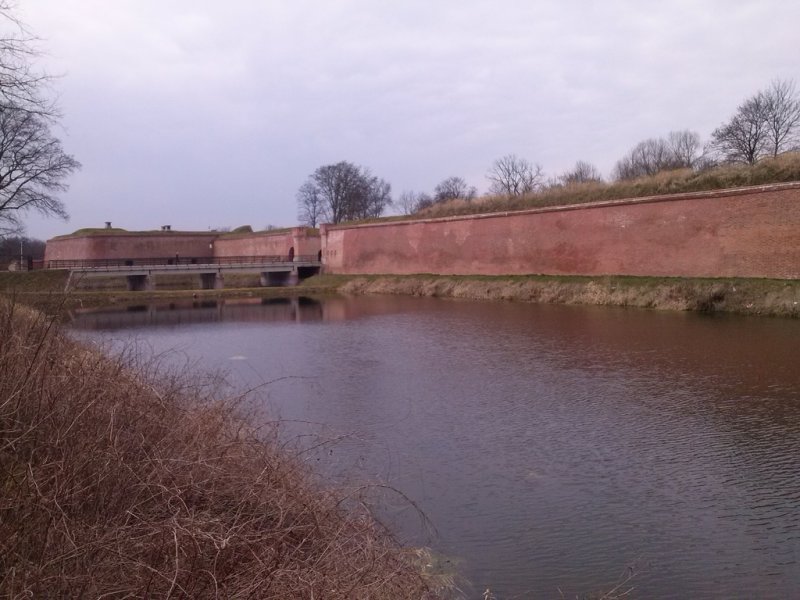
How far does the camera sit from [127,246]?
4219 centimetres

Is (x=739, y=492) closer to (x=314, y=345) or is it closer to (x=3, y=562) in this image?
(x=3, y=562)

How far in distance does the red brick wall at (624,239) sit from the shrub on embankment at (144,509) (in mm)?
16816

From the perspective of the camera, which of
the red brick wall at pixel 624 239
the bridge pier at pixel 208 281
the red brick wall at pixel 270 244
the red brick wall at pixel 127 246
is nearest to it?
the red brick wall at pixel 624 239

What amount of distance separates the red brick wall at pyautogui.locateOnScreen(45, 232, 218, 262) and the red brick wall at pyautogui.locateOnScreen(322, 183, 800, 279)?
17837 mm

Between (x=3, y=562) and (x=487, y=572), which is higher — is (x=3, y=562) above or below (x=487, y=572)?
above

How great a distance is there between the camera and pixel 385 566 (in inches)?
138

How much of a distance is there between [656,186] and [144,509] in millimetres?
21365

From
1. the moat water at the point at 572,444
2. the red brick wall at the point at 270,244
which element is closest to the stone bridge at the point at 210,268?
the red brick wall at the point at 270,244

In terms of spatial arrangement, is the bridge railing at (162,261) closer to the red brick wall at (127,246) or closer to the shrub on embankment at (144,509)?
the red brick wall at (127,246)

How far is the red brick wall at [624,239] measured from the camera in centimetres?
1736

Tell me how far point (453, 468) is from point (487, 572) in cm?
172

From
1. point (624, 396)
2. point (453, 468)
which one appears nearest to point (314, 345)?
point (624, 396)

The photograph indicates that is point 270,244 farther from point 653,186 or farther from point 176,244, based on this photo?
point 653,186

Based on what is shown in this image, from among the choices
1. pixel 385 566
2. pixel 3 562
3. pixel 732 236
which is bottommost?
pixel 385 566
